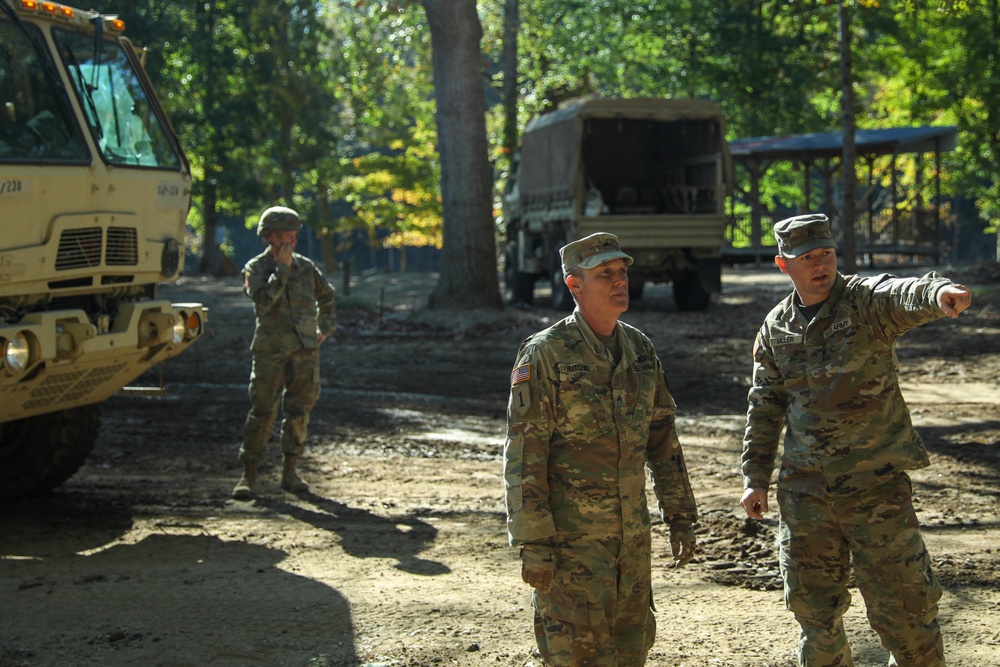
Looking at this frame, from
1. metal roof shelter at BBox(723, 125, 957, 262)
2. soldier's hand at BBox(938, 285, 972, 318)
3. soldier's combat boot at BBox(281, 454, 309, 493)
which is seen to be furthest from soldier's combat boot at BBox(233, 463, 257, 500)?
metal roof shelter at BBox(723, 125, 957, 262)

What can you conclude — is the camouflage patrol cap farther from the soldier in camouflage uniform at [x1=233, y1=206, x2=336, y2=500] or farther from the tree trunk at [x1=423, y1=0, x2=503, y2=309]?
the tree trunk at [x1=423, y1=0, x2=503, y2=309]

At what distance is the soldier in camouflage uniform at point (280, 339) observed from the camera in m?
7.56

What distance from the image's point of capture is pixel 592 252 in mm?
3867

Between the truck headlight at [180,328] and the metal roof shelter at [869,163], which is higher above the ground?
the metal roof shelter at [869,163]

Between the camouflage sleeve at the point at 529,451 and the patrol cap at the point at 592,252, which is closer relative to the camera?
the camouflage sleeve at the point at 529,451

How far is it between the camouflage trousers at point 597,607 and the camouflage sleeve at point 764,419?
76 cm

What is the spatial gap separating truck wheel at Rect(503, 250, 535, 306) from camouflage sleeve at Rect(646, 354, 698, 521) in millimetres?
16128

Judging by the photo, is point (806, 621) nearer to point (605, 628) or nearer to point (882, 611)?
point (882, 611)

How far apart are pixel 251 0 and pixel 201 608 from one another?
25395mm

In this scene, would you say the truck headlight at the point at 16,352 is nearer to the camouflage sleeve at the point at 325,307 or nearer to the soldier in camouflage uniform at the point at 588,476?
the camouflage sleeve at the point at 325,307

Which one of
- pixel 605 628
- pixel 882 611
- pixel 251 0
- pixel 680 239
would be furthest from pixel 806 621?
pixel 251 0

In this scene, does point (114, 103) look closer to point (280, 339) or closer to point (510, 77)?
point (280, 339)

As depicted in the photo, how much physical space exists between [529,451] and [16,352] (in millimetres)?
3583

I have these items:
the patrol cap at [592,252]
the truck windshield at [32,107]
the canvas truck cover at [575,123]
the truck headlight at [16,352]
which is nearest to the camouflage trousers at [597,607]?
the patrol cap at [592,252]
